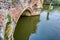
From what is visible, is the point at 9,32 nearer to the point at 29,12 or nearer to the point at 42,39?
the point at 42,39

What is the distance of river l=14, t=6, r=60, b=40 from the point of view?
8695 millimetres

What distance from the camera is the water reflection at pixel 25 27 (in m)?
8.78

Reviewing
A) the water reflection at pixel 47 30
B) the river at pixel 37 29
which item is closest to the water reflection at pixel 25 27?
the river at pixel 37 29

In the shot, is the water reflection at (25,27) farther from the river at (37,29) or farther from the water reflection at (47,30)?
the water reflection at (47,30)

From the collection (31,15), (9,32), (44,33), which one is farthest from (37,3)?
(9,32)

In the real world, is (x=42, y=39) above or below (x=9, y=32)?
below

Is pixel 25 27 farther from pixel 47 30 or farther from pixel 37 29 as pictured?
pixel 47 30

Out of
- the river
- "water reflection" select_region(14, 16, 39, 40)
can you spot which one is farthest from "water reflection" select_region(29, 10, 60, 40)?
"water reflection" select_region(14, 16, 39, 40)

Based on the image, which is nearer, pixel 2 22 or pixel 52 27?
pixel 2 22

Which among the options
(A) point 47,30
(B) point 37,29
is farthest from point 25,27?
(A) point 47,30

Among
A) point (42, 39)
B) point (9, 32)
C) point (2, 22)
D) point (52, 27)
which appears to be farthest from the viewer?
point (52, 27)

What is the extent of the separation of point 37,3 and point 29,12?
1053 millimetres

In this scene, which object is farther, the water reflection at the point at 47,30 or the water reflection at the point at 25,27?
the water reflection at the point at 25,27

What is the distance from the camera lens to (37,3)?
12906 millimetres
